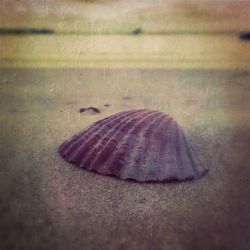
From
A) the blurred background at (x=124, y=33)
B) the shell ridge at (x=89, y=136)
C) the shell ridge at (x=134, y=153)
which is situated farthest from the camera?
the blurred background at (x=124, y=33)

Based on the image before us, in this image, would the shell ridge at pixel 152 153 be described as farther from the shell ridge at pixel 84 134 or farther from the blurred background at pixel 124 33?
the blurred background at pixel 124 33

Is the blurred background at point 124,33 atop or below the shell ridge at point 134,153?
atop

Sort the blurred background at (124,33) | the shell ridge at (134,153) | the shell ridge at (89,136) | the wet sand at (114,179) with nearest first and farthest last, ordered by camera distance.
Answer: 1. the wet sand at (114,179)
2. the shell ridge at (134,153)
3. the shell ridge at (89,136)
4. the blurred background at (124,33)

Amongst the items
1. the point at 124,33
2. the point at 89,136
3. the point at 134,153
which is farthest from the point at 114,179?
the point at 124,33

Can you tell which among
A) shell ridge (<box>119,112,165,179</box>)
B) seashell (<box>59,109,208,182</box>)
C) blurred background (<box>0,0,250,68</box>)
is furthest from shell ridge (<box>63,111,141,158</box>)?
blurred background (<box>0,0,250,68</box>)

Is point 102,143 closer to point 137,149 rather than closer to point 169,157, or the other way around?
point 137,149

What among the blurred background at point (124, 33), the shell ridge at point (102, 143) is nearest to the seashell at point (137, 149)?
the shell ridge at point (102, 143)

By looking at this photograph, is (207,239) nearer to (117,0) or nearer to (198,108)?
(198,108)
